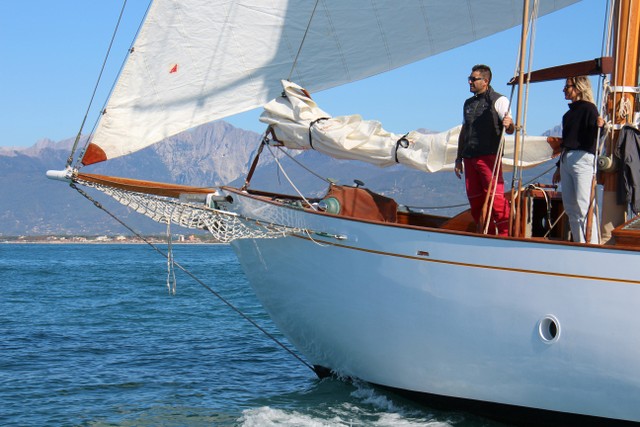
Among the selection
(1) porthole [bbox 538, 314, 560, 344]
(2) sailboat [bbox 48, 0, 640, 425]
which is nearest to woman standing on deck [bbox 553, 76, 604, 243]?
(2) sailboat [bbox 48, 0, 640, 425]

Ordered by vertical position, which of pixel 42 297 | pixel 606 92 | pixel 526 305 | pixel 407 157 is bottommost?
pixel 42 297

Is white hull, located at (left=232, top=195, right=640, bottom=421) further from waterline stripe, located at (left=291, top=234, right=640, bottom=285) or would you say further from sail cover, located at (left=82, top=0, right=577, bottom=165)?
sail cover, located at (left=82, top=0, right=577, bottom=165)

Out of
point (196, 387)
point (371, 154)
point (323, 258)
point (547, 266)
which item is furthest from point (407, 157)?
point (196, 387)

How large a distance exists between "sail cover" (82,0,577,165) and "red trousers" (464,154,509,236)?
163cm

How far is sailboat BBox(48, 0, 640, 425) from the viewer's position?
27.2 ft

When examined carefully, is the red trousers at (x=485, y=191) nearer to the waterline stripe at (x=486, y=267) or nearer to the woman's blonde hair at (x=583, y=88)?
the waterline stripe at (x=486, y=267)

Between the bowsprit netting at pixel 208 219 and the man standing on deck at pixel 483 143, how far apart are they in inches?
74.8

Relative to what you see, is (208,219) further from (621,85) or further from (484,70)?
(621,85)

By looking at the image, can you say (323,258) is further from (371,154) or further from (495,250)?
(495,250)

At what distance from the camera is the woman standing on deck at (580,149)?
8594mm

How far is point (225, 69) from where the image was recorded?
10062mm

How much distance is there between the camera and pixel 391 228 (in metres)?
8.80

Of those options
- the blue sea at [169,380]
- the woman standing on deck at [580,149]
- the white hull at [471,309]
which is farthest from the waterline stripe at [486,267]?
the blue sea at [169,380]

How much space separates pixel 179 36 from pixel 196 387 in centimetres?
493
